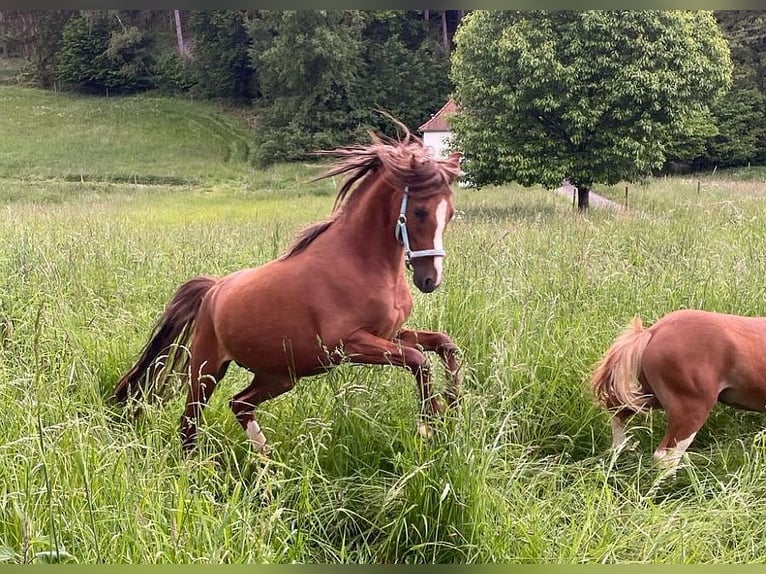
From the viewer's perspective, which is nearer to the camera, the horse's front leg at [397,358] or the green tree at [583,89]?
the horse's front leg at [397,358]

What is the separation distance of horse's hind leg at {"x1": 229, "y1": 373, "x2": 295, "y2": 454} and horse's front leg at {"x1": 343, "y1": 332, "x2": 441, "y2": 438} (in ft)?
1.45

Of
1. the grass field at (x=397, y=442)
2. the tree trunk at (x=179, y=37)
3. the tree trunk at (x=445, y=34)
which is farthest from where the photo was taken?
the tree trunk at (x=179, y=37)

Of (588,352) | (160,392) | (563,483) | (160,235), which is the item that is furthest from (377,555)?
(160,235)

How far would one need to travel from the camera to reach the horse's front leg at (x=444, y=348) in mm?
2623

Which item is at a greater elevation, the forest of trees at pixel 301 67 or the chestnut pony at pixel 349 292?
the forest of trees at pixel 301 67

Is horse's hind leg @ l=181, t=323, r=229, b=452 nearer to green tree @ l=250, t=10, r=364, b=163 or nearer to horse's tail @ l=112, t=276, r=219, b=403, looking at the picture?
horse's tail @ l=112, t=276, r=219, b=403

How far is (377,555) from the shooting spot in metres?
2.31

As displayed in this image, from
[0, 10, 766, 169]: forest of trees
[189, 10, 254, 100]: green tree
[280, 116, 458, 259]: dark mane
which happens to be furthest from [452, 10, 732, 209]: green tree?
[189, 10, 254, 100]: green tree

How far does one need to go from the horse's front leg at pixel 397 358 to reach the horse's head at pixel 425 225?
26 cm

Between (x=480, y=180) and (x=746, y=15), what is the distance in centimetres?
2443

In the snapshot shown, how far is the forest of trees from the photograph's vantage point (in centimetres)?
2594

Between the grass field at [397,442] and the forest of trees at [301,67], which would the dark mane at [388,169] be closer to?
the grass field at [397,442]

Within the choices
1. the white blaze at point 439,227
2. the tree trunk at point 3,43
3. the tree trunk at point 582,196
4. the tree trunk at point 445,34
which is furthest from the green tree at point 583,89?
the tree trunk at point 3,43

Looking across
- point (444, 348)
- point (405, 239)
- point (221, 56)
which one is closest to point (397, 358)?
point (444, 348)
